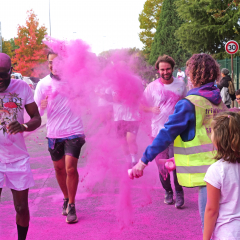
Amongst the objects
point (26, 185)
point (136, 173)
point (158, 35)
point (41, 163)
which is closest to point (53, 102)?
point (26, 185)

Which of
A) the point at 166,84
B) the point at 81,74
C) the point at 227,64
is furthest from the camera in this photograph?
the point at 227,64

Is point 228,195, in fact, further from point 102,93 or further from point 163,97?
point 163,97

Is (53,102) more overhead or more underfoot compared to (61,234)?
more overhead

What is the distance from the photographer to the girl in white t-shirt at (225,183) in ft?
6.81

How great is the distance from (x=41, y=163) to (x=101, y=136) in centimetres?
420

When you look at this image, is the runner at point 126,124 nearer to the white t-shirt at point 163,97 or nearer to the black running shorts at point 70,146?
the white t-shirt at point 163,97

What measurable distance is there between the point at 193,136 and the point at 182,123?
0.13 meters

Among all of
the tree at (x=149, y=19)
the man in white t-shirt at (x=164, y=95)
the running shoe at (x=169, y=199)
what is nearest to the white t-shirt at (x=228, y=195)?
the man in white t-shirt at (x=164, y=95)

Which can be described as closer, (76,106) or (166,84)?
(76,106)

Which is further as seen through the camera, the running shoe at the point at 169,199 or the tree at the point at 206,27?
the tree at the point at 206,27

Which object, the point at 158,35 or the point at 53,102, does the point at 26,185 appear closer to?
the point at 53,102

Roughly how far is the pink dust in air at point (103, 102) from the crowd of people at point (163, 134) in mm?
38

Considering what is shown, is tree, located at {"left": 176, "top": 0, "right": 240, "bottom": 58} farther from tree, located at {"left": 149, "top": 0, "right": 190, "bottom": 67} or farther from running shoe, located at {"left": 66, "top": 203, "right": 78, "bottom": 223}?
running shoe, located at {"left": 66, "top": 203, "right": 78, "bottom": 223}

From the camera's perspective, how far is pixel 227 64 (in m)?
17.8
